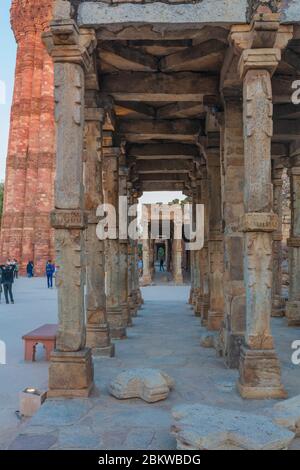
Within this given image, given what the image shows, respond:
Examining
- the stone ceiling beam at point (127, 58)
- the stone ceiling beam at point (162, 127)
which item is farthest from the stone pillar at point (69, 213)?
the stone ceiling beam at point (162, 127)

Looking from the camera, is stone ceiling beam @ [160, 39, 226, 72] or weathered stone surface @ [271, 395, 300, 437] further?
stone ceiling beam @ [160, 39, 226, 72]

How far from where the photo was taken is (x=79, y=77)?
18.4ft

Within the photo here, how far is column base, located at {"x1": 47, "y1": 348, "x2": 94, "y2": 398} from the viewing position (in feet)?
17.4

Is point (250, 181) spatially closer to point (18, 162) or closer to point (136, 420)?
point (136, 420)

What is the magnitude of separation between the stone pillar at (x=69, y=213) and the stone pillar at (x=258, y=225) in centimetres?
182

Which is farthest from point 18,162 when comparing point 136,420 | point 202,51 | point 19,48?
point 136,420

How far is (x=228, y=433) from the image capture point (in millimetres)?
3742

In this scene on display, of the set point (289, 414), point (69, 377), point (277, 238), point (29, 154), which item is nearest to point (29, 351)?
point (69, 377)

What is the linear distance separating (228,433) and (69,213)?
284cm

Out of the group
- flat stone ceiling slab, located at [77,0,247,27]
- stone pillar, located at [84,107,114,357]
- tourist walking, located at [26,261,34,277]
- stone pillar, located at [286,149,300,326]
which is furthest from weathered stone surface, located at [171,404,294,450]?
tourist walking, located at [26,261,34,277]

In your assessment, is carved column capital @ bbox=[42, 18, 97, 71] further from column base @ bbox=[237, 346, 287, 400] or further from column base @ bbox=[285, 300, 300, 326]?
column base @ bbox=[285, 300, 300, 326]

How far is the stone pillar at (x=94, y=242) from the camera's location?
756 cm

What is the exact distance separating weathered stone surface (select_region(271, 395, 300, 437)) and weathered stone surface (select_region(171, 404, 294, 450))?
20 centimetres

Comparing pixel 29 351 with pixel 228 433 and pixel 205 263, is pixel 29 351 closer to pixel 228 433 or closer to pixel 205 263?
pixel 228 433
